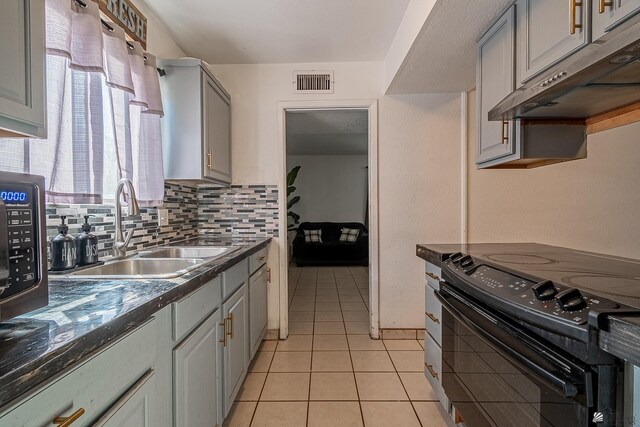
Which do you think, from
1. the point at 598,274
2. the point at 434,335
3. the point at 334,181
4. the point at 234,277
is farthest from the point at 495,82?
the point at 334,181

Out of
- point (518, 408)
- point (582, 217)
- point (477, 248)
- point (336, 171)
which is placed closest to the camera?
point (518, 408)

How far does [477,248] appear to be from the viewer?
1.83 m

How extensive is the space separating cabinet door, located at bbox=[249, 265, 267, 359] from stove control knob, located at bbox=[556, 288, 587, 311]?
1.72 m

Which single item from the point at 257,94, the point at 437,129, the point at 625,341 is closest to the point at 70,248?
the point at 625,341

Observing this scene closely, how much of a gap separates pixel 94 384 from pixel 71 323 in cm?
14

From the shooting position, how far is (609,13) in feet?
3.23

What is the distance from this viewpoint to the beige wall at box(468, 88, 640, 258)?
2.31 metres

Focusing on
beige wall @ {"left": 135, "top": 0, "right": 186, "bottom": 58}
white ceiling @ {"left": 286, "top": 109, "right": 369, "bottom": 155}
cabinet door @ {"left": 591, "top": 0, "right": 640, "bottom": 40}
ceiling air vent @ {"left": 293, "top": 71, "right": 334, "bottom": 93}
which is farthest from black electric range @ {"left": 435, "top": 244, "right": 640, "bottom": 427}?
beige wall @ {"left": 135, "top": 0, "right": 186, "bottom": 58}

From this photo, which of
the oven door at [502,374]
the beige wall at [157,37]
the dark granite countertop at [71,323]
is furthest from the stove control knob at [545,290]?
the beige wall at [157,37]

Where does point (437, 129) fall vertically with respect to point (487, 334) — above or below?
above

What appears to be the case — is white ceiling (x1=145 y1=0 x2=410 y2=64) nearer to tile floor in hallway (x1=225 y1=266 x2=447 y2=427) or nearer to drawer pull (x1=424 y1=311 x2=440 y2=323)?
drawer pull (x1=424 y1=311 x2=440 y2=323)

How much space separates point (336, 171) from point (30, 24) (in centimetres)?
660

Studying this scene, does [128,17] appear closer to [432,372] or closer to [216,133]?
[216,133]

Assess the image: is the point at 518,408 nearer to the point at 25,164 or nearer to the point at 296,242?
the point at 25,164
